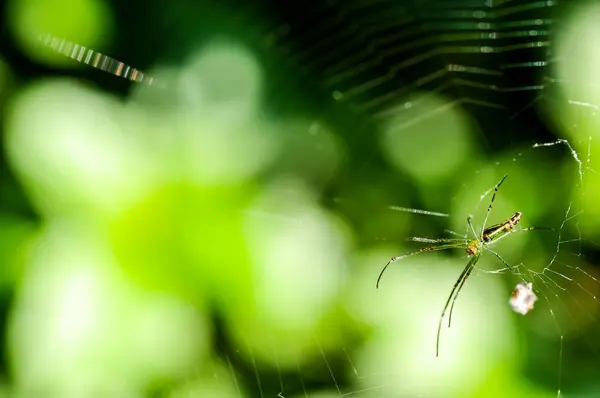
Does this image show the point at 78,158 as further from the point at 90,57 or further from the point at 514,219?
the point at 514,219

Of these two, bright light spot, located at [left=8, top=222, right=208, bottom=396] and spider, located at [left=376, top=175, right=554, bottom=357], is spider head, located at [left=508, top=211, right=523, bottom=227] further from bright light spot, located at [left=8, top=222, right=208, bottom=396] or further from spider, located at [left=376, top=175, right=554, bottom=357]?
bright light spot, located at [left=8, top=222, right=208, bottom=396]

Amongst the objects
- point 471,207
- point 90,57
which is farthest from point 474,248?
point 90,57

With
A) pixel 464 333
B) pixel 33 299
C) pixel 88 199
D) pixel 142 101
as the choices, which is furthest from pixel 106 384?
pixel 464 333

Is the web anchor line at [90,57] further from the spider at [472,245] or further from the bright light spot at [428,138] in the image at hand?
the spider at [472,245]

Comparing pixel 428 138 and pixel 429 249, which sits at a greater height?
pixel 428 138

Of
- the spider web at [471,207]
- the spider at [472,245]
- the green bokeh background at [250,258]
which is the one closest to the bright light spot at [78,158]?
the green bokeh background at [250,258]

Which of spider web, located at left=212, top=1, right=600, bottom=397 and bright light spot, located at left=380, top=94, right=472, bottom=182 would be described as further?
bright light spot, located at left=380, top=94, right=472, bottom=182

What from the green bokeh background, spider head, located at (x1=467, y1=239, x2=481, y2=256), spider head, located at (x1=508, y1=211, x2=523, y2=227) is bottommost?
the green bokeh background

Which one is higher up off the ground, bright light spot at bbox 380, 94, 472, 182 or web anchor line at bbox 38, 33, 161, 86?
bright light spot at bbox 380, 94, 472, 182

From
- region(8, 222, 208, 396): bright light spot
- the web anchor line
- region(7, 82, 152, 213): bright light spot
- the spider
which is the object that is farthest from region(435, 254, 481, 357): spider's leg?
the web anchor line
